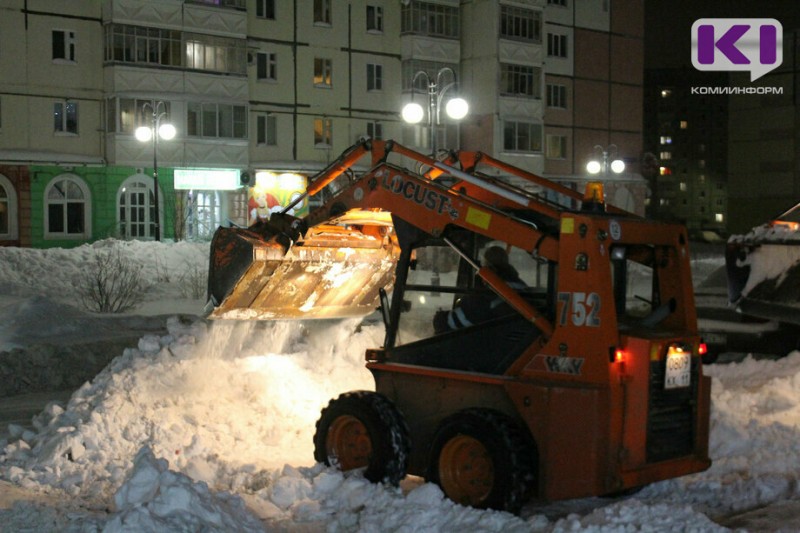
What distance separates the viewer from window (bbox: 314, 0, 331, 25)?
4250 centimetres

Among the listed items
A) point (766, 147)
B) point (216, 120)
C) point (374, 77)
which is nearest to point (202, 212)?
point (216, 120)

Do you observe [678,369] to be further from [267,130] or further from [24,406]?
[267,130]

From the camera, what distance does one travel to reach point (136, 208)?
38.5m

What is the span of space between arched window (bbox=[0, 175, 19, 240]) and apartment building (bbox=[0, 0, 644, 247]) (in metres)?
0.05

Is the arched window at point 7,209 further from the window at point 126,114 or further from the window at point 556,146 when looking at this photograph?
the window at point 556,146

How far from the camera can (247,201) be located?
4062cm

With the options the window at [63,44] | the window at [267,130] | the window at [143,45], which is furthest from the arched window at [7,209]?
the window at [267,130]

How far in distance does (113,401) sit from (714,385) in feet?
21.7

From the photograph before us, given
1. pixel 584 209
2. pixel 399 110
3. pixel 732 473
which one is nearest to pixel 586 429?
pixel 584 209

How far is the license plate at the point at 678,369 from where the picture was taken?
25.2 feet

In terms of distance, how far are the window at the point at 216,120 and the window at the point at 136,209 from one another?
2640 mm

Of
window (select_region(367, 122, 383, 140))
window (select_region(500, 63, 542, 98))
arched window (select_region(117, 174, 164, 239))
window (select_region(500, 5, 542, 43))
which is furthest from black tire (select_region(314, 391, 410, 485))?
window (select_region(500, 5, 542, 43))

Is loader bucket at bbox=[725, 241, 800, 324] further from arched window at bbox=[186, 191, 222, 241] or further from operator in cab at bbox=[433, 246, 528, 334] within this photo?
arched window at bbox=[186, 191, 222, 241]

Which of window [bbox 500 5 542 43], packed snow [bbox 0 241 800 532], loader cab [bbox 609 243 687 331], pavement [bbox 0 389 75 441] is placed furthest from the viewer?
window [bbox 500 5 542 43]
